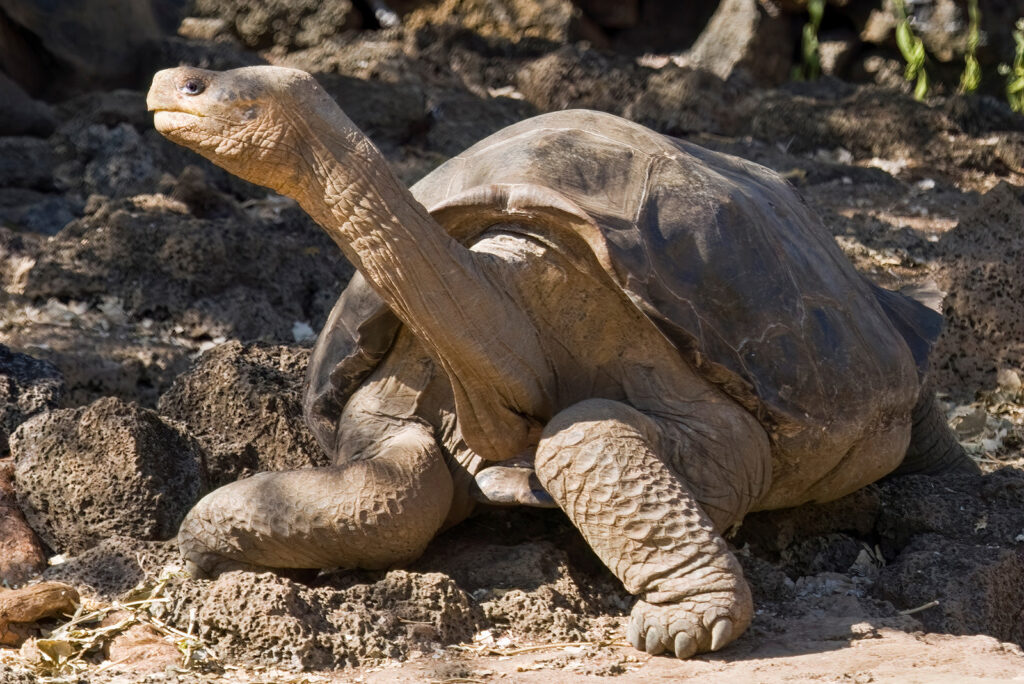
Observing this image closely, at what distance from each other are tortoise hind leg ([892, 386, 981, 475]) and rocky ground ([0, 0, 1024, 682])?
0.57 feet

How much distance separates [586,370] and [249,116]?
128 centimetres

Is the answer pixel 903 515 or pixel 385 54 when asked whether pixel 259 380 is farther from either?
pixel 385 54

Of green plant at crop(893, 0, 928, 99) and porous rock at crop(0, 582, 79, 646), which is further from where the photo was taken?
green plant at crop(893, 0, 928, 99)

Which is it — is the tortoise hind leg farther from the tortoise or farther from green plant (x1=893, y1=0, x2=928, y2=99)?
green plant (x1=893, y1=0, x2=928, y2=99)

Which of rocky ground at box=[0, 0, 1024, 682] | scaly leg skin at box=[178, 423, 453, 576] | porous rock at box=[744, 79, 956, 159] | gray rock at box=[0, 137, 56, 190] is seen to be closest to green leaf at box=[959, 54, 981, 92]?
rocky ground at box=[0, 0, 1024, 682]

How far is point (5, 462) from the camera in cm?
416

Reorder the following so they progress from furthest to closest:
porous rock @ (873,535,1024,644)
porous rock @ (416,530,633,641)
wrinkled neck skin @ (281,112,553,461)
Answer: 1. porous rock @ (873,535,1024,644)
2. porous rock @ (416,530,633,641)
3. wrinkled neck skin @ (281,112,553,461)

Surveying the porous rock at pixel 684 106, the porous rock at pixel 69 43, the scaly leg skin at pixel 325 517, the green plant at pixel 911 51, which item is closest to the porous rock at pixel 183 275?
the scaly leg skin at pixel 325 517

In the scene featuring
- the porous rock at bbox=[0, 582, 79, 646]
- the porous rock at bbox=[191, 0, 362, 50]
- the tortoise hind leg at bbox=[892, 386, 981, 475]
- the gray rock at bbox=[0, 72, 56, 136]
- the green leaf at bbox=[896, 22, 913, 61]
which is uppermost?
the porous rock at bbox=[191, 0, 362, 50]

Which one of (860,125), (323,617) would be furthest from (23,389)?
(860,125)

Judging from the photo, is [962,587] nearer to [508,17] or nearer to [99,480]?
[99,480]

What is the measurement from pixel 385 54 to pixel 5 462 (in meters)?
5.71

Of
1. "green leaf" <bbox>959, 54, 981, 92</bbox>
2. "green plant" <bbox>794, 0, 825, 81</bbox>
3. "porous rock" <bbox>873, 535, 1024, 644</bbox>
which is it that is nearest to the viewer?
"porous rock" <bbox>873, 535, 1024, 644</bbox>

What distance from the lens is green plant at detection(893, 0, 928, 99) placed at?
10.7 meters
